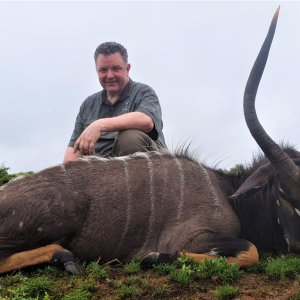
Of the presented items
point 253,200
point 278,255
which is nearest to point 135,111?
point 253,200

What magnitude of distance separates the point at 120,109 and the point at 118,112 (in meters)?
0.04

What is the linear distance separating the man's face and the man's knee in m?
0.71

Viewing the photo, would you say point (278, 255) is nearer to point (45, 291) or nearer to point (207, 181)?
point (207, 181)

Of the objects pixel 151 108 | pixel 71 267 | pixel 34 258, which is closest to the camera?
pixel 71 267

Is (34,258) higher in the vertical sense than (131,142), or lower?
lower

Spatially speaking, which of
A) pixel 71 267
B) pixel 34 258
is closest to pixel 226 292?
pixel 71 267

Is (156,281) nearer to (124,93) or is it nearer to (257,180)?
(257,180)

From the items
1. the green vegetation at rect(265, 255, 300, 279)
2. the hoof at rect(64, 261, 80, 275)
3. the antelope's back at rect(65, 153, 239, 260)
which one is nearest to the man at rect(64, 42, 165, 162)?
the antelope's back at rect(65, 153, 239, 260)

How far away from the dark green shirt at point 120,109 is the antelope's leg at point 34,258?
4.38 ft

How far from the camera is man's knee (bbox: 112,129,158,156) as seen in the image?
15.1ft

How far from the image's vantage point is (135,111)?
15.9 ft

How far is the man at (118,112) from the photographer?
459 cm

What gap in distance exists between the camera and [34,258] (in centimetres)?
376

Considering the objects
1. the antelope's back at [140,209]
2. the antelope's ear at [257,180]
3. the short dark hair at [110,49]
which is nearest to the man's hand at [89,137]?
the antelope's back at [140,209]
